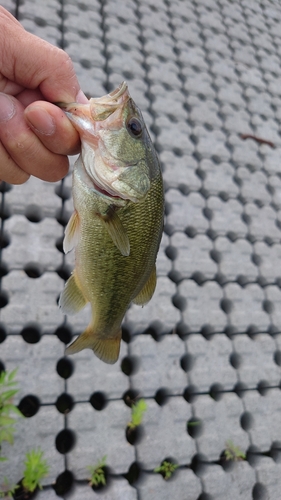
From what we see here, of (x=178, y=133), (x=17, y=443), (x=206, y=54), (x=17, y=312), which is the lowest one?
(x=17, y=443)

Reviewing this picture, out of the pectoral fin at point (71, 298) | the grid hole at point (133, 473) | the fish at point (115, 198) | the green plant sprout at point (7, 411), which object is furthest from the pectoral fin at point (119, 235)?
the grid hole at point (133, 473)

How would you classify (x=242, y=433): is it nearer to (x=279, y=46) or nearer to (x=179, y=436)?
(x=179, y=436)

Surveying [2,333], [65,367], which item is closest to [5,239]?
[2,333]

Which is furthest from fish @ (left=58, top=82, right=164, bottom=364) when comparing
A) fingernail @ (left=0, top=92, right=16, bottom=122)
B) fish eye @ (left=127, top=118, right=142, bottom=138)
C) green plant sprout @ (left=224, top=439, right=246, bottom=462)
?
green plant sprout @ (left=224, top=439, right=246, bottom=462)

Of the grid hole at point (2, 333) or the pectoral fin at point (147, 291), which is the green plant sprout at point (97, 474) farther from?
the pectoral fin at point (147, 291)

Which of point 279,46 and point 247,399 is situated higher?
point 279,46

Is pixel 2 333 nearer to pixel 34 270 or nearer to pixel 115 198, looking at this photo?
pixel 34 270

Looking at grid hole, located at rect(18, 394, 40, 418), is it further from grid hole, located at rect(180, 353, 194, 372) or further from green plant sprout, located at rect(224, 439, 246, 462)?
green plant sprout, located at rect(224, 439, 246, 462)

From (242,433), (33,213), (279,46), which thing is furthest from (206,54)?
(242,433)
